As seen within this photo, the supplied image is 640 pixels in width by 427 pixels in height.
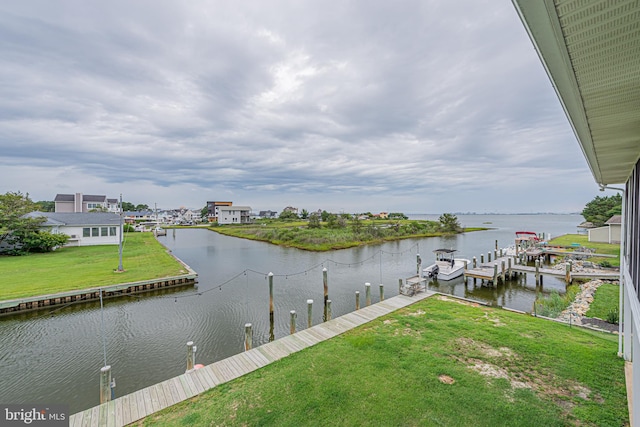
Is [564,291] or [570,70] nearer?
[570,70]

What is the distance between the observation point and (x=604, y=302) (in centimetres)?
1102

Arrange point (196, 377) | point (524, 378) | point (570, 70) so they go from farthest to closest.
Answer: point (196, 377)
point (524, 378)
point (570, 70)

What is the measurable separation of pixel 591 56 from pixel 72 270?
22.2 metres

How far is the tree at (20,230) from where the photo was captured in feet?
67.7

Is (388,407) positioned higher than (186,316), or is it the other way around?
(388,407)

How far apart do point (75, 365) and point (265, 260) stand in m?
16.5

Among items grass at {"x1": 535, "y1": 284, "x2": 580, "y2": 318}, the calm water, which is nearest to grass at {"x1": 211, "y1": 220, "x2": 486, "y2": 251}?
the calm water

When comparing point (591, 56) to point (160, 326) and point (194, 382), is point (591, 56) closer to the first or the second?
point (194, 382)

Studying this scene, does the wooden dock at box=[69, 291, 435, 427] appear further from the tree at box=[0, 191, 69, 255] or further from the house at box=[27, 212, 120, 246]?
the house at box=[27, 212, 120, 246]

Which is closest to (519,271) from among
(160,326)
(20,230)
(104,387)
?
(160,326)

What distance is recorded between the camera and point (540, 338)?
7.52 m

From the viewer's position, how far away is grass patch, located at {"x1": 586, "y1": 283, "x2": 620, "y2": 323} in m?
9.80

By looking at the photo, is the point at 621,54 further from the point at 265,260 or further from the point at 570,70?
the point at 265,260

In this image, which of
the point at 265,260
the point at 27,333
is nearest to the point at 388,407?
the point at 27,333
